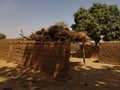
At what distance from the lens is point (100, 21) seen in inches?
992

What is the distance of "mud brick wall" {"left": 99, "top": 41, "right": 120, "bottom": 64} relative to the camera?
14.5 metres

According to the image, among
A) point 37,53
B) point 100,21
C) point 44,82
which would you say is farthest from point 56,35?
point 100,21

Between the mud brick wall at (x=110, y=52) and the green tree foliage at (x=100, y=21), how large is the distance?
856cm

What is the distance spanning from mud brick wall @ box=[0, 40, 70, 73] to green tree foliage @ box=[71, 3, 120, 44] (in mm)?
12125

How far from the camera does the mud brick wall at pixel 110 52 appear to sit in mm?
14466

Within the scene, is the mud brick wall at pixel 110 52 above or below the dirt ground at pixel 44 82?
above

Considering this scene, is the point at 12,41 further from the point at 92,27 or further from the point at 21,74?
the point at 92,27

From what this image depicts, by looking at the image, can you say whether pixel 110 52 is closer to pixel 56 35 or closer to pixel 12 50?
pixel 56 35

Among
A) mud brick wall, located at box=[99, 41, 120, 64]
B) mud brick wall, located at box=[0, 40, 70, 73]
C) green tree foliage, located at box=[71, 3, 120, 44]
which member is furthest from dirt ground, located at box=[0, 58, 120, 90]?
green tree foliage, located at box=[71, 3, 120, 44]

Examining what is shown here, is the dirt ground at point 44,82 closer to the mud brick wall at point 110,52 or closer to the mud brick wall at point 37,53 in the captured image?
the mud brick wall at point 37,53

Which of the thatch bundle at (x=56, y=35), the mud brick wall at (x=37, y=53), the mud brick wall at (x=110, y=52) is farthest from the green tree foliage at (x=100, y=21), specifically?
the mud brick wall at (x=37, y=53)

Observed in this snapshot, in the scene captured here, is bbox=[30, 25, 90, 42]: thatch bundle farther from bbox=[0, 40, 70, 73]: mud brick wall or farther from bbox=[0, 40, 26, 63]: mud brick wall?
bbox=[0, 40, 26, 63]: mud brick wall

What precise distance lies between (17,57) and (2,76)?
10.7ft

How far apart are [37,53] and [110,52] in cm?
614
